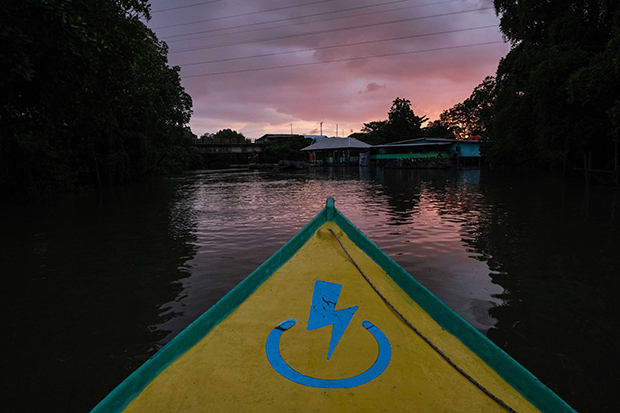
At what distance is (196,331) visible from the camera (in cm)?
222

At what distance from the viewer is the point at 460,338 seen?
225 cm

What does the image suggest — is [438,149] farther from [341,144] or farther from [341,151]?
[341,151]

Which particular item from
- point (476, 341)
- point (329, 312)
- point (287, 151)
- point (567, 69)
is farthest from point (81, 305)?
point (287, 151)

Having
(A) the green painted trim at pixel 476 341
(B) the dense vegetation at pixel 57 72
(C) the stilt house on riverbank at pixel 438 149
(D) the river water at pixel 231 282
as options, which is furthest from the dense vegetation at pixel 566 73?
(C) the stilt house on riverbank at pixel 438 149

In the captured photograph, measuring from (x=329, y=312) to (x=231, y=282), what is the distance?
3.09m

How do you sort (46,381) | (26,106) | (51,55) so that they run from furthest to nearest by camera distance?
(26,106)
(51,55)
(46,381)

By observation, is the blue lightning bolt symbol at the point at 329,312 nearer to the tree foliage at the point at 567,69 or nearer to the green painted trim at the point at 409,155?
the tree foliage at the point at 567,69

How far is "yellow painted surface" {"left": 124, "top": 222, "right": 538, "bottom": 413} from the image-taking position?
5.64ft

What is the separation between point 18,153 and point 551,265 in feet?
50.2

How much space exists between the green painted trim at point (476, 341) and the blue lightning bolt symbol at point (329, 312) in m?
0.56

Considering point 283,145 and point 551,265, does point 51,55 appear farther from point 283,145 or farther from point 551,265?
point 283,145

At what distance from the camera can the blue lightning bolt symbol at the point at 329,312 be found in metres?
2.24

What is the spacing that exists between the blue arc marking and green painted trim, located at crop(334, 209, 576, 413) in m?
0.53

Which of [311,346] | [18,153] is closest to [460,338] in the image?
[311,346]
